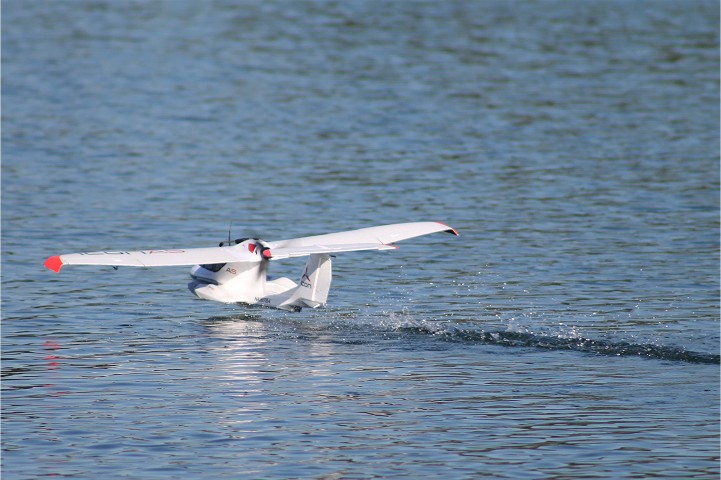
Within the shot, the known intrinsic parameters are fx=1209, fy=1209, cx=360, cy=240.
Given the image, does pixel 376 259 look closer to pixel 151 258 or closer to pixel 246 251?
pixel 246 251

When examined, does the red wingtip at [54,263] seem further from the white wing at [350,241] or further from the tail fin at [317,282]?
the tail fin at [317,282]

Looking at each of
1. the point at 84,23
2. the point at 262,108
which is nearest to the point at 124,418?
the point at 262,108

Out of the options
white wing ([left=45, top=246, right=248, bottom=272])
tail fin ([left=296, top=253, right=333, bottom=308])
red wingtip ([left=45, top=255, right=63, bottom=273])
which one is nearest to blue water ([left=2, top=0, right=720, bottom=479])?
tail fin ([left=296, top=253, right=333, bottom=308])

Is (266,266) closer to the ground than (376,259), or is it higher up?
higher up

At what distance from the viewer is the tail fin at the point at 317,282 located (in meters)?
28.8

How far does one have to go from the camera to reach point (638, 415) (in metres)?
21.2

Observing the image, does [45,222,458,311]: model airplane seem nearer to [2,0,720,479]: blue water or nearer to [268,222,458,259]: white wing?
[268,222,458,259]: white wing

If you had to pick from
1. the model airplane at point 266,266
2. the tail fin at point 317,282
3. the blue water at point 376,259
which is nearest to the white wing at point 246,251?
the model airplane at point 266,266

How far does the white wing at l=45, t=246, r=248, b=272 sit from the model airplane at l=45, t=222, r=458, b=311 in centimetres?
3

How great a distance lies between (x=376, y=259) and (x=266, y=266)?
7.41m

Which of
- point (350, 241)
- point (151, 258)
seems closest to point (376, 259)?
point (350, 241)

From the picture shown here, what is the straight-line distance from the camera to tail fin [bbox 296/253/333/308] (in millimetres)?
28828

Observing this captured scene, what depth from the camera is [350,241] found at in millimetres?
29688

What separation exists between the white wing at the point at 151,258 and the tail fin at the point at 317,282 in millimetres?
1574
